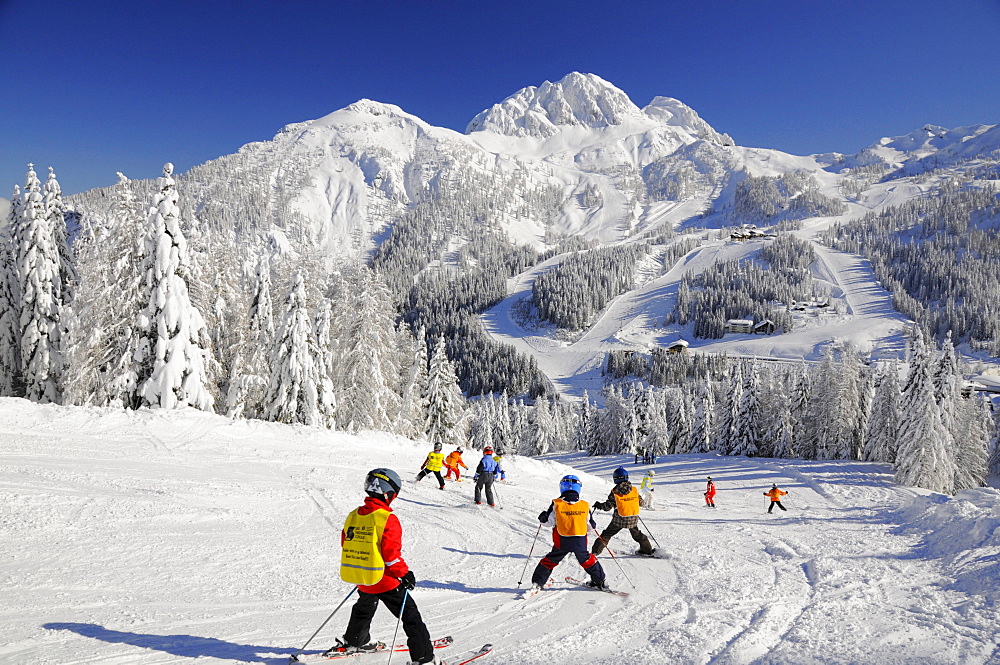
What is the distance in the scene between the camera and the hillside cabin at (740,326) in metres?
172

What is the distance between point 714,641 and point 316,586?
533cm

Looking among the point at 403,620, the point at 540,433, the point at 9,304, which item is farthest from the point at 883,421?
the point at 9,304

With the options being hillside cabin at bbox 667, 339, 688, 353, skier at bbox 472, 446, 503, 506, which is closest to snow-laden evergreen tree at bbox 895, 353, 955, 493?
skier at bbox 472, 446, 503, 506

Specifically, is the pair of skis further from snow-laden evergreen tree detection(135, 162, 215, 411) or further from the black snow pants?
snow-laden evergreen tree detection(135, 162, 215, 411)

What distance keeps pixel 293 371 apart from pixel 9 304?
569 inches

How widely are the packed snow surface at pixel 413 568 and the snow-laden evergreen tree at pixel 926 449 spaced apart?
19.7 meters

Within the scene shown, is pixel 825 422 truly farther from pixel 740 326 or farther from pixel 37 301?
pixel 740 326

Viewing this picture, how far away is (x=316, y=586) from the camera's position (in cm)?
708

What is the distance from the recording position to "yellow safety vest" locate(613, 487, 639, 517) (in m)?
9.03

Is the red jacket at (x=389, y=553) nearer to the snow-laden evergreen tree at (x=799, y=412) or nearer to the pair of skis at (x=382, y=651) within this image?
the pair of skis at (x=382, y=651)

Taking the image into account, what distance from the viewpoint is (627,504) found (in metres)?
9.14

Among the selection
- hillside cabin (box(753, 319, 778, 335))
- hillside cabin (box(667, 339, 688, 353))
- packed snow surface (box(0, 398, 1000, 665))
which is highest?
hillside cabin (box(753, 319, 778, 335))

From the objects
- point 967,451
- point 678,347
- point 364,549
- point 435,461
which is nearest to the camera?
point 364,549

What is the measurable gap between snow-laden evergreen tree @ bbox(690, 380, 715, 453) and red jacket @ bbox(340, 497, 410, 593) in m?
61.4
